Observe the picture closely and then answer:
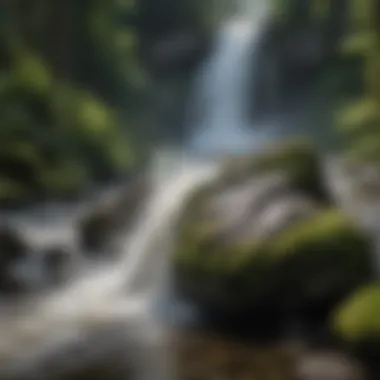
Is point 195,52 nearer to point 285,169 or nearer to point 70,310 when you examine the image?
point 285,169

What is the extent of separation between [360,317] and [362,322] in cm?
2

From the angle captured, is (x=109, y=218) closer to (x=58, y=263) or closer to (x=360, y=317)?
(x=58, y=263)

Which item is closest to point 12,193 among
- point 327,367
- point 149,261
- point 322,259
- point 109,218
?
point 109,218

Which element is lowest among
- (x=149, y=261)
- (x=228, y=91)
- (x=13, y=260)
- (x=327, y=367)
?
(x=327, y=367)

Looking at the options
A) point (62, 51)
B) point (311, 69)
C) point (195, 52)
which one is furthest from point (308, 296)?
point (62, 51)

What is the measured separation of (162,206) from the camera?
94.4 inches

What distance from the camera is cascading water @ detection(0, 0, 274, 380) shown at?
2236 millimetres

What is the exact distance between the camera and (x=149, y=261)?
2307mm

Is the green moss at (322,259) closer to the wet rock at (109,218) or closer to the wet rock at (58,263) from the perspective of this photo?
the wet rock at (109,218)

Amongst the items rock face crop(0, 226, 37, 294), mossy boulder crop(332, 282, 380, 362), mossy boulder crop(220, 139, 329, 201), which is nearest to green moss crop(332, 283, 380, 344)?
mossy boulder crop(332, 282, 380, 362)

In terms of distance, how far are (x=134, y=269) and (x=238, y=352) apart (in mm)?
430

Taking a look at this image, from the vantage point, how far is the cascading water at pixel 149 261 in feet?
7.34

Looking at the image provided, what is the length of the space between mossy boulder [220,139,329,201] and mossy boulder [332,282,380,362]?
327 mm

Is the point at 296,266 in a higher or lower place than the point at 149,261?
lower
